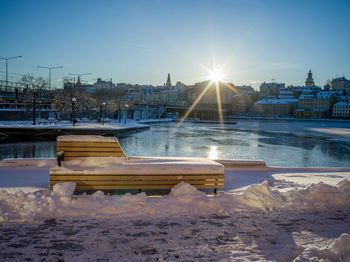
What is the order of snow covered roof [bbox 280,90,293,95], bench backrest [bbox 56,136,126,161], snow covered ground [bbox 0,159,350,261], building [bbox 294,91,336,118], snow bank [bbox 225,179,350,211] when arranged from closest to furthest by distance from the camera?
snow covered ground [bbox 0,159,350,261] < snow bank [bbox 225,179,350,211] < bench backrest [bbox 56,136,126,161] < building [bbox 294,91,336,118] < snow covered roof [bbox 280,90,293,95]

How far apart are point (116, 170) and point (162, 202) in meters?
1.08

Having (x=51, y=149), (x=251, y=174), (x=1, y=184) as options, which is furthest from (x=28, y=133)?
(x=251, y=174)

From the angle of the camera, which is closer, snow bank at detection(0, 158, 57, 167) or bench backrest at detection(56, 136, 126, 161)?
bench backrest at detection(56, 136, 126, 161)

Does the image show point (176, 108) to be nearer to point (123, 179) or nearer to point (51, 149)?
point (51, 149)

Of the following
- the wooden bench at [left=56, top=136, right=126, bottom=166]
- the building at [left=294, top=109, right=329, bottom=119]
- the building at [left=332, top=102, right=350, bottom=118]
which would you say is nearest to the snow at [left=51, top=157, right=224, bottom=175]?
the wooden bench at [left=56, top=136, right=126, bottom=166]

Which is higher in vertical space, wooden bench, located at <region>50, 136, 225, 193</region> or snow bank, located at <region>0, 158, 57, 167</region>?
wooden bench, located at <region>50, 136, 225, 193</region>

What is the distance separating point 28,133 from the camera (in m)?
26.2

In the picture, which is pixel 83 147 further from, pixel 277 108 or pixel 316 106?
pixel 316 106

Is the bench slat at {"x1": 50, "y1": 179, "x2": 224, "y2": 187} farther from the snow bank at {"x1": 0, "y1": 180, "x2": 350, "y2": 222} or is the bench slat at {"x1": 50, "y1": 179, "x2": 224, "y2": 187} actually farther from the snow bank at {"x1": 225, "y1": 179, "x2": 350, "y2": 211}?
the snow bank at {"x1": 225, "y1": 179, "x2": 350, "y2": 211}

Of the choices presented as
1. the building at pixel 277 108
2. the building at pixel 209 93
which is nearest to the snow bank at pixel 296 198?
the building at pixel 277 108

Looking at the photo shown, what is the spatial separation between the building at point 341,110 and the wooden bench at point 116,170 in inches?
5151

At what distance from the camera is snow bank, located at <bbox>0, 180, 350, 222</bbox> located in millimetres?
4605

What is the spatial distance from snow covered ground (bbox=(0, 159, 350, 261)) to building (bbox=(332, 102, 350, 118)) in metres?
131

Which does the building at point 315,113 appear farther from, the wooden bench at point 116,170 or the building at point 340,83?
the wooden bench at point 116,170
